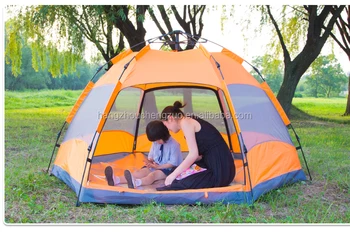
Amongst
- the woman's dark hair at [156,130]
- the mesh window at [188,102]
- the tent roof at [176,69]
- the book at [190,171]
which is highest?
the tent roof at [176,69]

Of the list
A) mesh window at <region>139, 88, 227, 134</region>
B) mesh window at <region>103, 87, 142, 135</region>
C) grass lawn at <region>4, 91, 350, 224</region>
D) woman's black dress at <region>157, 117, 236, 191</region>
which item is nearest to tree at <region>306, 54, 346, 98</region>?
grass lawn at <region>4, 91, 350, 224</region>

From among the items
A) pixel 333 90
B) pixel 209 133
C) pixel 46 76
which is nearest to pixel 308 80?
pixel 333 90

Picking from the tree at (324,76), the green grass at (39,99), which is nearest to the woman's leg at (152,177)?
the green grass at (39,99)

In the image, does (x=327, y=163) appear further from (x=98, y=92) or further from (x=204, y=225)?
(x=98, y=92)

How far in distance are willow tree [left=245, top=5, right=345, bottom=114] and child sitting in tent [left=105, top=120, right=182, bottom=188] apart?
4.79 m

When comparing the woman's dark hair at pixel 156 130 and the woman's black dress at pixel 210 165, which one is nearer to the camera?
the woman's black dress at pixel 210 165

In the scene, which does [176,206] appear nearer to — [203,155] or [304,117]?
[203,155]

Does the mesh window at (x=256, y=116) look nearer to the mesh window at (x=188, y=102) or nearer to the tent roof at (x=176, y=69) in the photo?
the tent roof at (x=176, y=69)

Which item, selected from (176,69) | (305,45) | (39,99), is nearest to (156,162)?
(176,69)

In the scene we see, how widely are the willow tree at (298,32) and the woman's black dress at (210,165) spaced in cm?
506

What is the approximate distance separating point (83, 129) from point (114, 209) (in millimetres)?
928

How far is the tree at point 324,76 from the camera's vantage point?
994cm

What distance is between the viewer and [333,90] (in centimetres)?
1022

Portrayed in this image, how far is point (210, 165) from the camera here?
3.18 meters
